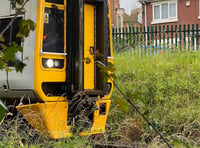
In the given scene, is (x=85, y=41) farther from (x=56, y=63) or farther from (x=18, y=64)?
(x=18, y=64)

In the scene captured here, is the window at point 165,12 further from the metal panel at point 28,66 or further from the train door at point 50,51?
the metal panel at point 28,66

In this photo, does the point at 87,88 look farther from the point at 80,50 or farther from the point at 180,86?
the point at 180,86

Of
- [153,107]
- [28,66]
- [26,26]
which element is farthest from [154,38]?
[26,26]

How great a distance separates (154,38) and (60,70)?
6.10 meters

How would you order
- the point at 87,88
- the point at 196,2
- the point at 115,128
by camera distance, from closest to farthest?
the point at 87,88, the point at 115,128, the point at 196,2

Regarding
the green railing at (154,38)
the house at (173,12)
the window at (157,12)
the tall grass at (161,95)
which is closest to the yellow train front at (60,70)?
the tall grass at (161,95)

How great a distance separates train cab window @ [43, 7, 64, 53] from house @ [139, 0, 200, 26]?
19.1 meters

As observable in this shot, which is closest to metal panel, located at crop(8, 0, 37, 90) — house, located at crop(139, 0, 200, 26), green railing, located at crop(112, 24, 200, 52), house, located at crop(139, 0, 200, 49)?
green railing, located at crop(112, 24, 200, 52)

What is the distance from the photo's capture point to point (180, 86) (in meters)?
8.11

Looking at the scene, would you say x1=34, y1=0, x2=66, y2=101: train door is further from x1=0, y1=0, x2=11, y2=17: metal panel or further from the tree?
the tree

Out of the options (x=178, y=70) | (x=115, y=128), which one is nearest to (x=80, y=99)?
(x=115, y=128)

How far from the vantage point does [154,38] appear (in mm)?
11180

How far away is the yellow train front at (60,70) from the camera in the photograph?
211 inches

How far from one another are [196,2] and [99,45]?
19462mm
